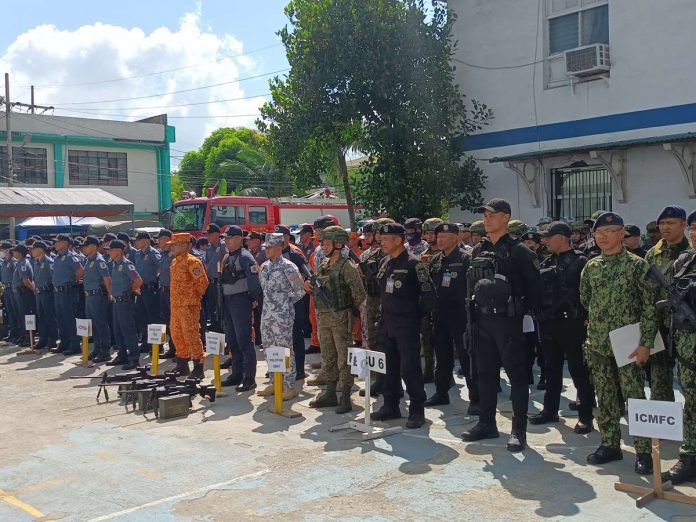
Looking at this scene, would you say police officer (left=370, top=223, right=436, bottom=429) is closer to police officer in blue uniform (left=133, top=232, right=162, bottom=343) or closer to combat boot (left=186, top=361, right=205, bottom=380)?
combat boot (left=186, top=361, right=205, bottom=380)

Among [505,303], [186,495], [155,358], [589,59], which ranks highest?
[589,59]

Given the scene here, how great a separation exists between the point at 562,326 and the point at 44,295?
10339mm

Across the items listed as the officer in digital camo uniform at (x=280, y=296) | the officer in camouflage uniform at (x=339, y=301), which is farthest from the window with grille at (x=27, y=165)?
the officer in camouflage uniform at (x=339, y=301)

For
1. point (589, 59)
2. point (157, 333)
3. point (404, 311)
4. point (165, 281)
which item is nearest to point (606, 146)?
point (589, 59)

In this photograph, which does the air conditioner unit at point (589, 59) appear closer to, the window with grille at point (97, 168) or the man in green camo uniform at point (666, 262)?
the man in green camo uniform at point (666, 262)

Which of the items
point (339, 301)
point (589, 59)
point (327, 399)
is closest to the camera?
point (339, 301)

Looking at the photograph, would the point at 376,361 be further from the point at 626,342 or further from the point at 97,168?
the point at 97,168

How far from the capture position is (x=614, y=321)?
5691mm

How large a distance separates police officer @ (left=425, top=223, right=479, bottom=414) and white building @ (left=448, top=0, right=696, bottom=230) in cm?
603

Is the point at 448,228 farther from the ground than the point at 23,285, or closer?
farther from the ground

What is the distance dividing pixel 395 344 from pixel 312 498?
96.7 inches

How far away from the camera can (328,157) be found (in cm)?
1680

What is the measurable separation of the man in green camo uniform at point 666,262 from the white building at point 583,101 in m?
A: 6.37

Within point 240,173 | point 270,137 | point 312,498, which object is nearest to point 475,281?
point 312,498
